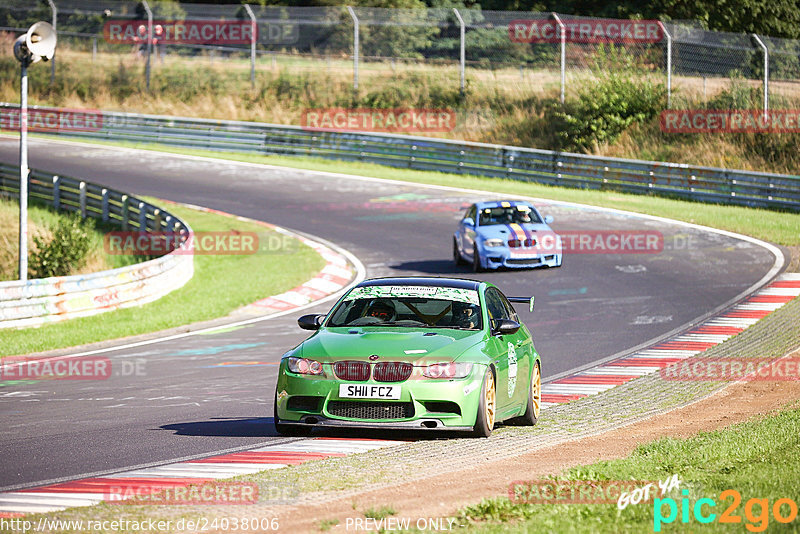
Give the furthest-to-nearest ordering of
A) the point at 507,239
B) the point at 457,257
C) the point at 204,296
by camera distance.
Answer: the point at 457,257 < the point at 507,239 < the point at 204,296

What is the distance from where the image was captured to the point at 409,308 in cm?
1048

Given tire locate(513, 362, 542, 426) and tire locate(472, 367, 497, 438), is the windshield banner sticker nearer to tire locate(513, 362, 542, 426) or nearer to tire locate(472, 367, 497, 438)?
tire locate(513, 362, 542, 426)

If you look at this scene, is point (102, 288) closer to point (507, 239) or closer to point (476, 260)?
point (476, 260)

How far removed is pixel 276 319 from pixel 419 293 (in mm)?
8514

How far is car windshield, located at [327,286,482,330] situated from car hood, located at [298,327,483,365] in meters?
0.23

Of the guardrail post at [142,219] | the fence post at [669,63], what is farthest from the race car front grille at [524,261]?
the fence post at [669,63]

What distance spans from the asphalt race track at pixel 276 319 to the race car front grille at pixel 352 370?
1016mm

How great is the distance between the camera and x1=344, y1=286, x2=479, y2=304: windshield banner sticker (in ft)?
34.2

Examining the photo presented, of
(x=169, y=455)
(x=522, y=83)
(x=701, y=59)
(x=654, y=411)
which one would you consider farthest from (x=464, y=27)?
(x=169, y=455)

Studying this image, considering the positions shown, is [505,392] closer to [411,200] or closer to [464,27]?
[411,200]

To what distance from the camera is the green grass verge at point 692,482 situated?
6.00 meters

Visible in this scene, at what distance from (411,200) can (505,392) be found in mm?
22468

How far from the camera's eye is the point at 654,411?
1130cm

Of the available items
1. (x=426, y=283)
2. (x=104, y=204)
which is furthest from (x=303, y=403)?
(x=104, y=204)
